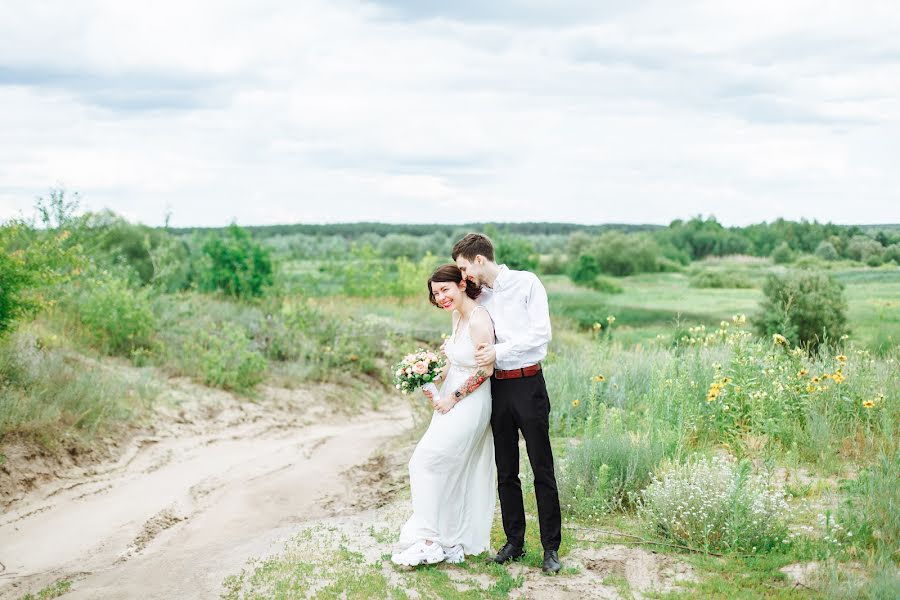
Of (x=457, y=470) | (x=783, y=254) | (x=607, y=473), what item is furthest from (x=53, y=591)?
(x=783, y=254)

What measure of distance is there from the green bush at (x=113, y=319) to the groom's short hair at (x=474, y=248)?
8855 mm

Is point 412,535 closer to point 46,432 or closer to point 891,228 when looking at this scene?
point 46,432

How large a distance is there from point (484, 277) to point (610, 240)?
19.7m

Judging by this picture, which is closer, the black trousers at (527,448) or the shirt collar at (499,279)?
the black trousers at (527,448)

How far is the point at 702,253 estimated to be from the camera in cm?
2264

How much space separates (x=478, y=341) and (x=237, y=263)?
45.1 ft

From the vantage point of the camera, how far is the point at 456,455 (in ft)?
20.0

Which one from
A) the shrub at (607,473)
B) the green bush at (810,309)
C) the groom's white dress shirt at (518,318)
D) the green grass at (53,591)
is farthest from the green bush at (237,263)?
the groom's white dress shirt at (518,318)

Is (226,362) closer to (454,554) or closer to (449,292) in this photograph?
(454,554)

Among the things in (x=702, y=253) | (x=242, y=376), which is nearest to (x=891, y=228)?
(x=702, y=253)

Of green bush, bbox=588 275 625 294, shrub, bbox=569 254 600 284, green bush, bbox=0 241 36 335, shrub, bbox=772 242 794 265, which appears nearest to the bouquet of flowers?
green bush, bbox=0 241 36 335

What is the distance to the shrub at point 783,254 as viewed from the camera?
64.8 ft

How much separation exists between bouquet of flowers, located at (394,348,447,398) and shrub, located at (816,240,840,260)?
49.6 ft

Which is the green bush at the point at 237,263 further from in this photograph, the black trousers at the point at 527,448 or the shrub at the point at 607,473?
the black trousers at the point at 527,448
